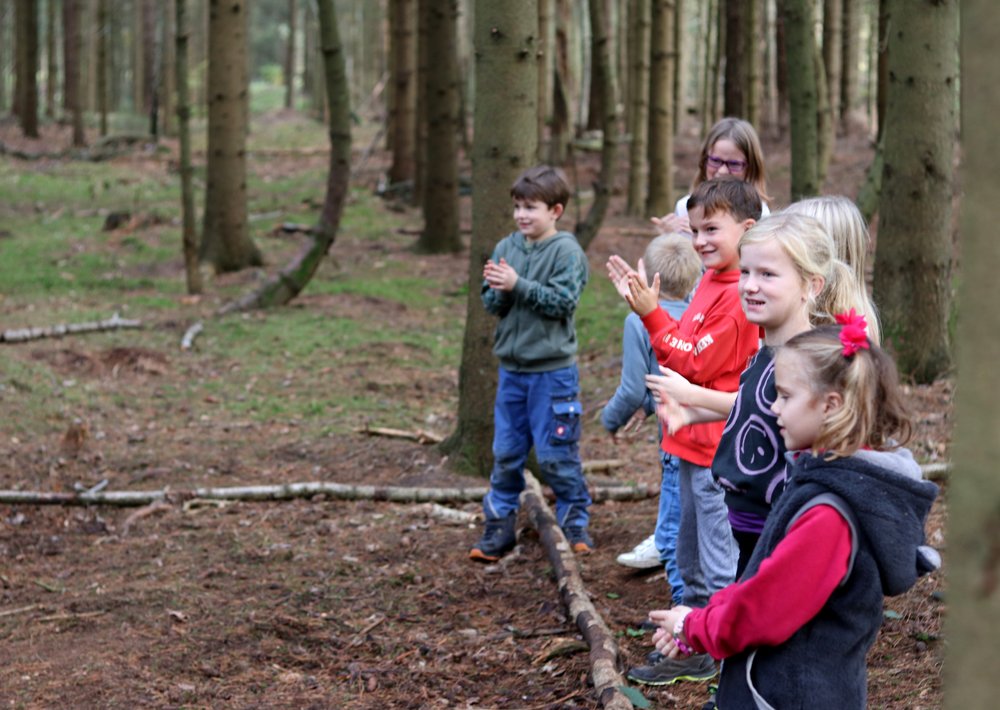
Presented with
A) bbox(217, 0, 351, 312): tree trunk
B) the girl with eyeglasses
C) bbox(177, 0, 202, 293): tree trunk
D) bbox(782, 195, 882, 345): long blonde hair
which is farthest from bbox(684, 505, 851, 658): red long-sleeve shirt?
bbox(177, 0, 202, 293): tree trunk

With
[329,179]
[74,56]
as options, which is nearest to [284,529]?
[329,179]

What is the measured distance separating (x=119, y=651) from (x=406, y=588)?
1343 millimetres

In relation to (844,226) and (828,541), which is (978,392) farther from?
(844,226)

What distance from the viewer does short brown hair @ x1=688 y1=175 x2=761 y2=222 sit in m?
3.09

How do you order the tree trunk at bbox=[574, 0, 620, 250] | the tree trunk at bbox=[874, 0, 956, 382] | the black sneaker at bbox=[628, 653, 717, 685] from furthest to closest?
the tree trunk at bbox=[574, 0, 620, 250] < the tree trunk at bbox=[874, 0, 956, 382] < the black sneaker at bbox=[628, 653, 717, 685]

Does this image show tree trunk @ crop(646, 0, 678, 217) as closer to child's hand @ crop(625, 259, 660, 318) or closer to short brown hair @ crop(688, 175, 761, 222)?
short brown hair @ crop(688, 175, 761, 222)

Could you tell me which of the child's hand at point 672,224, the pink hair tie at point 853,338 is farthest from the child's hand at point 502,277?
the pink hair tie at point 853,338

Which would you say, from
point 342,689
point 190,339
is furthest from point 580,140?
point 342,689

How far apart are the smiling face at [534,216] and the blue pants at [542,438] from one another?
72 cm

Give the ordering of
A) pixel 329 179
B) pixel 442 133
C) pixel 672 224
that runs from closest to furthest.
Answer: pixel 672 224 → pixel 329 179 → pixel 442 133

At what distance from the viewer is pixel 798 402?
1.96 meters

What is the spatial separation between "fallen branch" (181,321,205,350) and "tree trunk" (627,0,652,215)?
749 centimetres

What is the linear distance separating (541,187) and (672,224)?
0.68 metres

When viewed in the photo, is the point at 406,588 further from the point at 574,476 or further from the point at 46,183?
the point at 46,183
